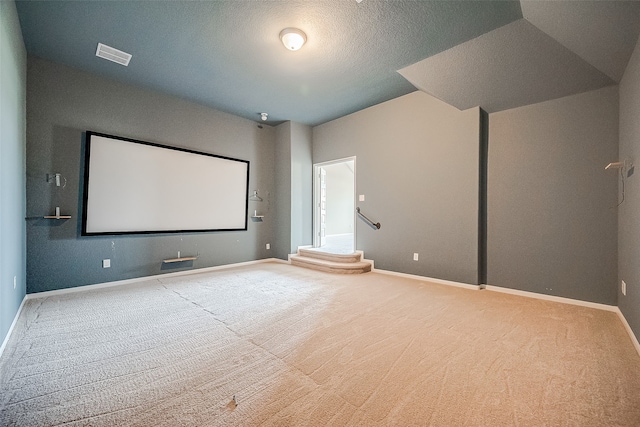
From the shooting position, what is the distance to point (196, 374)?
172cm

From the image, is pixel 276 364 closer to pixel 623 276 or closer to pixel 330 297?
pixel 330 297

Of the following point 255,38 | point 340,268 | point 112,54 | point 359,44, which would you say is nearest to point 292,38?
point 255,38

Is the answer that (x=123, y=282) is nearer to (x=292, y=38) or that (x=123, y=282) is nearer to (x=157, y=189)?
(x=157, y=189)

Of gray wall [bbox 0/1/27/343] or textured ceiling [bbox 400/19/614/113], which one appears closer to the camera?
gray wall [bbox 0/1/27/343]

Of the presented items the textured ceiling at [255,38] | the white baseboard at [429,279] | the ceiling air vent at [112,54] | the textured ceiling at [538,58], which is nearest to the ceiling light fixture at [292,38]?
the textured ceiling at [255,38]

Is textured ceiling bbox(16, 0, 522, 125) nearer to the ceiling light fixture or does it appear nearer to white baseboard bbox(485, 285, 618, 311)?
the ceiling light fixture

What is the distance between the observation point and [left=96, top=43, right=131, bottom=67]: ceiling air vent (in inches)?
123

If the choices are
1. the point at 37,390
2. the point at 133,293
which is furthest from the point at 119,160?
A: the point at 37,390

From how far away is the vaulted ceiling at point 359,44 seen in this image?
7.98 feet

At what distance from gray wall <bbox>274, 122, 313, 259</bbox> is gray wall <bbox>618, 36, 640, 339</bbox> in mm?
4749

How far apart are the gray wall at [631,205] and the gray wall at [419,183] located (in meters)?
1.36

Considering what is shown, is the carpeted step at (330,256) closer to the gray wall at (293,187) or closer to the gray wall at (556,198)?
the gray wall at (293,187)

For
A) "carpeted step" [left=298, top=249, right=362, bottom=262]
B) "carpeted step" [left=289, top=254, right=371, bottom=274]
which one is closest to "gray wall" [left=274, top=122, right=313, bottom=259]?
"carpeted step" [left=298, top=249, right=362, bottom=262]

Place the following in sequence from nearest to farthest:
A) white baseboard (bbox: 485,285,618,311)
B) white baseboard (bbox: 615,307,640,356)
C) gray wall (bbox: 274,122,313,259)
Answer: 1. white baseboard (bbox: 615,307,640,356)
2. white baseboard (bbox: 485,285,618,311)
3. gray wall (bbox: 274,122,313,259)
